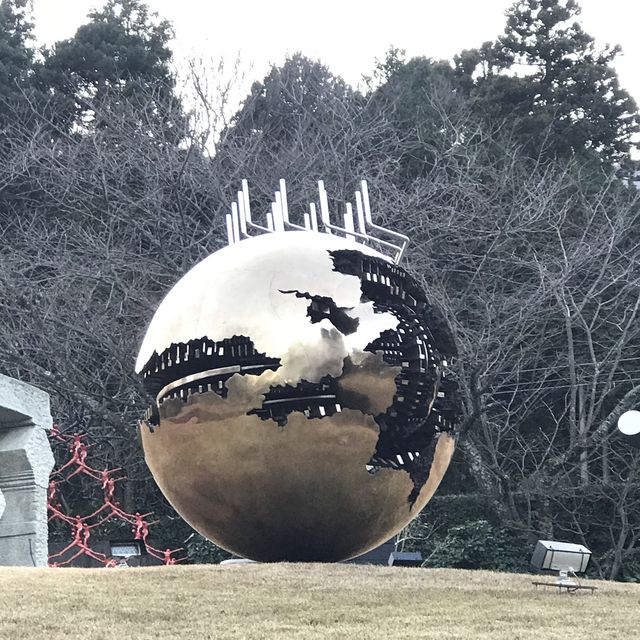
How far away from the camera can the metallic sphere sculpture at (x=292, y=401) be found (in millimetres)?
8766

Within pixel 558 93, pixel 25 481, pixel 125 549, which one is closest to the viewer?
pixel 125 549

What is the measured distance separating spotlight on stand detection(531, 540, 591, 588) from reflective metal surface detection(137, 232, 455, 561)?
1059 mm

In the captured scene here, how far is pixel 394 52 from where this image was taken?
35906 mm

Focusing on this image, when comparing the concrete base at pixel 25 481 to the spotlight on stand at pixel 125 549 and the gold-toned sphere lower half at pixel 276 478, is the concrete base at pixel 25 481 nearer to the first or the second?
the spotlight on stand at pixel 125 549

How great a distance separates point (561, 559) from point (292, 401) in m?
2.79

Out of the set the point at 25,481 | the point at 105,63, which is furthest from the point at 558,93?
the point at 25,481

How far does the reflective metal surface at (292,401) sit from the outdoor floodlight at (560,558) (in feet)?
3.47

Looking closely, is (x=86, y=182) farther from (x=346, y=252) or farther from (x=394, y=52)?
(x=346, y=252)

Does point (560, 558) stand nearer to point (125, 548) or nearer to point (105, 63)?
point (125, 548)

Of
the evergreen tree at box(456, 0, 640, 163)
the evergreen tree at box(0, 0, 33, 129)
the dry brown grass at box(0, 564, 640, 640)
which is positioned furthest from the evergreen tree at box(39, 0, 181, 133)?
the dry brown grass at box(0, 564, 640, 640)

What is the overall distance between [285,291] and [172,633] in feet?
10.4

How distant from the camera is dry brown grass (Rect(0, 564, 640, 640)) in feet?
22.5

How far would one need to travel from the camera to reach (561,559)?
962cm

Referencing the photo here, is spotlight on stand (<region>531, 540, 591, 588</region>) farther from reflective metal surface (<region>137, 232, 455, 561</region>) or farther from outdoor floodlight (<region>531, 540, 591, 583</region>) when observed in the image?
reflective metal surface (<region>137, 232, 455, 561</region>)
